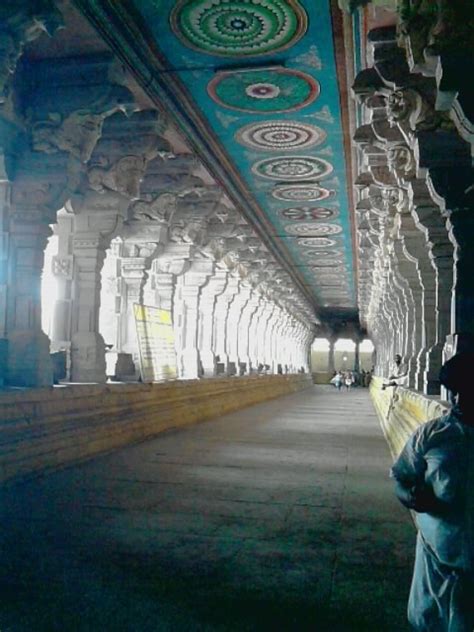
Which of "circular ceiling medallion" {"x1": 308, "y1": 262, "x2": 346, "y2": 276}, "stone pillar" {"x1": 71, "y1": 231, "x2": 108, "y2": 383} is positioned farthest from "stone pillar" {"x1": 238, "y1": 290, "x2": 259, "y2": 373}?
"stone pillar" {"x1": 71, "y1": 231, "x2": 108, "y2": 383}

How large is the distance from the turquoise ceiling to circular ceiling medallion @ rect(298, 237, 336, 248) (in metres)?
3.70

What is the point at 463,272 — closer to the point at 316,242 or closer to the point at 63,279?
the point at 63,279

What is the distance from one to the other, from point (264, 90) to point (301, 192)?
4744mm

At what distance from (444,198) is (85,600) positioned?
4223 mm

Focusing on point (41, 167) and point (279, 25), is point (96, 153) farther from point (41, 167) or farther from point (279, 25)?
point (279, 25)

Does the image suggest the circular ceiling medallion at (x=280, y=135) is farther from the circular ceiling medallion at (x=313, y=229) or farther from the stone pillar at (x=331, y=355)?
the stone pillar at (x=331, y=355)

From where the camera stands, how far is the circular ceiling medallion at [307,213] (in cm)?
1376

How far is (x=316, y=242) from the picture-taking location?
1777 centimetres

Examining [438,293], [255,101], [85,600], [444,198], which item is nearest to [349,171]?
[255,101]

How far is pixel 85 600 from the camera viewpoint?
8.79ft

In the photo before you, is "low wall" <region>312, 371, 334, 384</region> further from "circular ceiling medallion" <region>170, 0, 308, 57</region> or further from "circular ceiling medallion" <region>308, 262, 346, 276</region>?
"circular ceiling medallion" <region>170, 0, 308, 57</region>

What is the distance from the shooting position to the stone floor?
8.46 feet

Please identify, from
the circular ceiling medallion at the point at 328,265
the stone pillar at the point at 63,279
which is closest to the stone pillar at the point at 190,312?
the stone pillar at the point at 63,279

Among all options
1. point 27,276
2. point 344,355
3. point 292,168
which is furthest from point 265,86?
point 344,355
